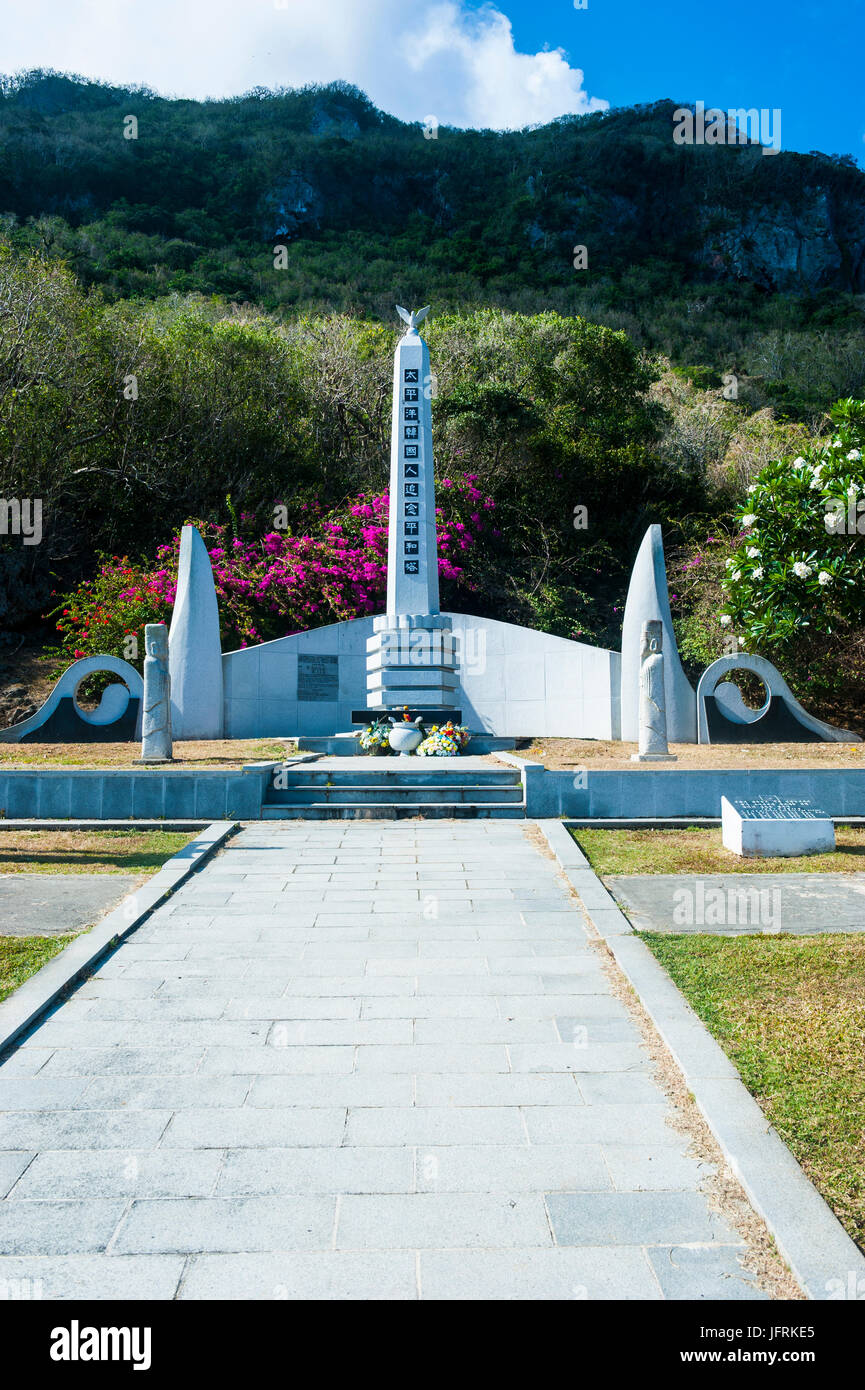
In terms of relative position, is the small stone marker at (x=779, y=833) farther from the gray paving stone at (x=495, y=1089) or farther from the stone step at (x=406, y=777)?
the gray paving stone at (x=495, y=1089)

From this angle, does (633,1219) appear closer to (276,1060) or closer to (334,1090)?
(334,1090)

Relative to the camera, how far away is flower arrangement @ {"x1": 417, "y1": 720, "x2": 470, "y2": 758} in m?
14.2

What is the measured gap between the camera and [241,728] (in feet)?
56.4

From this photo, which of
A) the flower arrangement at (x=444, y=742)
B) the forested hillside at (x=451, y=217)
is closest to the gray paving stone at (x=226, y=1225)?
the flower arrangement at (x=444, y=742)

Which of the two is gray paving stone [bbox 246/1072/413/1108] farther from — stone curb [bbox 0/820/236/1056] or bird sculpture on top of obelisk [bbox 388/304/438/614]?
bird sculpture on top of obelisk [bbox 388/304/438/614]

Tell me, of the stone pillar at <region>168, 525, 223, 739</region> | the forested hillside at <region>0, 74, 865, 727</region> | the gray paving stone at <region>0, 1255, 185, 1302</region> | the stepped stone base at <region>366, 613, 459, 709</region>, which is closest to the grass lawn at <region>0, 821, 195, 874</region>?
the gray paving stone at <region>0, 1255, 185, 1302</region>

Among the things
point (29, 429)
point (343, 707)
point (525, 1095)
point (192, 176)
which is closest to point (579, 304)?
point (192, 176)

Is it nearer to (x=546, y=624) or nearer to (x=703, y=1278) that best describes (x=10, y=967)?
(x=703, y=1278)

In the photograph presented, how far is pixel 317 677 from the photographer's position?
58.6 feet

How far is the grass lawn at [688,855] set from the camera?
26.0 ft

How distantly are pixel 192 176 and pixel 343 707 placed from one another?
124ft

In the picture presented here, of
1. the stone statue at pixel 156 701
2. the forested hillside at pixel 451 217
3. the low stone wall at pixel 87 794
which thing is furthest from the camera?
the forested hillside at pixel 451 217

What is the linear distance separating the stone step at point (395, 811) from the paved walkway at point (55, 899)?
3.33 meters

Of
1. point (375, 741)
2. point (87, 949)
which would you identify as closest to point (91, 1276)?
point (87, 949)
